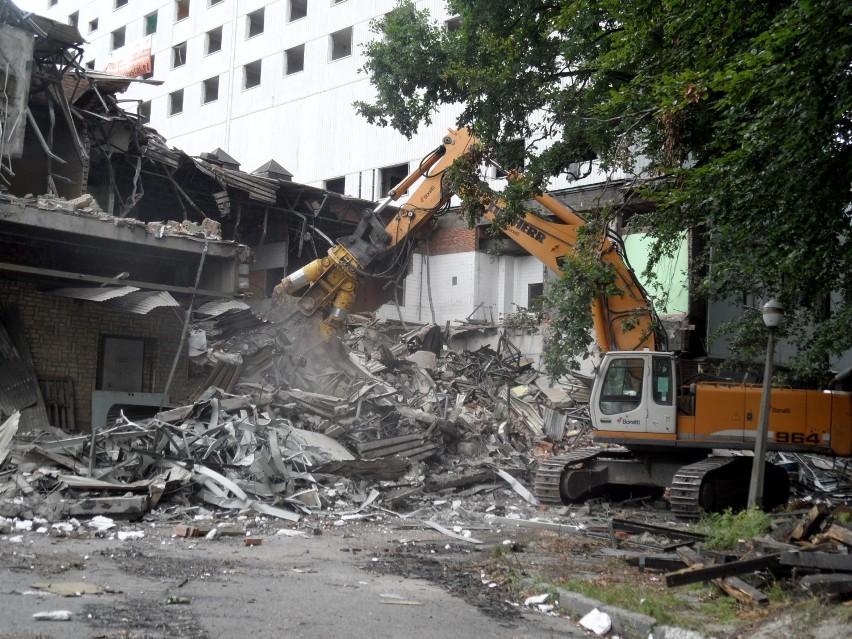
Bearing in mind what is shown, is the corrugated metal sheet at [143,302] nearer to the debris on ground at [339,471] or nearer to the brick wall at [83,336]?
the brick wall at [83,336]

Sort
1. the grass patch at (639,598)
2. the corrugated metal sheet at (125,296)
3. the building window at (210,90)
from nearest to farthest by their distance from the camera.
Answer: the grass patch at (639,598), the corrugated metal sheet at (125,296), the building window at (210,90)

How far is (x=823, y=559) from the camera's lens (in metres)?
6.36

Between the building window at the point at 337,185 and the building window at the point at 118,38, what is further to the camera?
the building window at the point at 118,38

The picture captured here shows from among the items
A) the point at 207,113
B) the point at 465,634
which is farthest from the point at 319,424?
the point at 207,113

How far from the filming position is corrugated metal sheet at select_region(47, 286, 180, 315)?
14.7m

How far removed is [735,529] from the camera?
8.77 meters

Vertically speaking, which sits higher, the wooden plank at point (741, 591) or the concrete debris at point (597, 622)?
the wooden plank at point (741, 591)

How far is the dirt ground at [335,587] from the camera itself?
602 centimetres

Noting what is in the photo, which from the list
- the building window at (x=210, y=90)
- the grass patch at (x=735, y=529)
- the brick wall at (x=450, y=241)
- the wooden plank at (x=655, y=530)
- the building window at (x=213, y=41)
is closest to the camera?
the grass patch at (x=735, y=529)

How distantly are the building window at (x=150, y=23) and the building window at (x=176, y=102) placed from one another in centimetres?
466

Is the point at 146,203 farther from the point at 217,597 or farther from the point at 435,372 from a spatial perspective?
the point at 217,597

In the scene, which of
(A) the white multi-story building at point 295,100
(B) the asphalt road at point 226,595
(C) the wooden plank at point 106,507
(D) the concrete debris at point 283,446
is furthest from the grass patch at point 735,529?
(A) the white multi-story building at point 295,100

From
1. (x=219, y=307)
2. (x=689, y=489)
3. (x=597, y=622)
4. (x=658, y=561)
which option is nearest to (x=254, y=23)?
(x=219, y=307)

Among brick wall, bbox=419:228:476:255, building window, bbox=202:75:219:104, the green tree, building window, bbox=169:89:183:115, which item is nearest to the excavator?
the green tree
